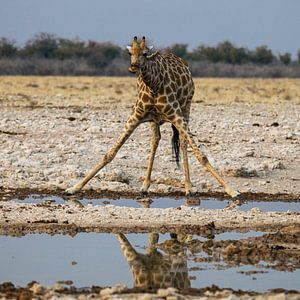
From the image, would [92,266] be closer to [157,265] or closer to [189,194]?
[157,265]

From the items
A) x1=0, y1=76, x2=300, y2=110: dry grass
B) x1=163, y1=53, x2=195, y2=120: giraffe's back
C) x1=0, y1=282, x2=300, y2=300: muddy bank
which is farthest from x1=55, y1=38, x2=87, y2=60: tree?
x1=0, y1=282, x2=300, y2=300: muddy bank

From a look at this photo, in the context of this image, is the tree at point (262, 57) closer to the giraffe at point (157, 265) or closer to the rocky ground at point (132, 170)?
the rocky ground at point (132, 170)

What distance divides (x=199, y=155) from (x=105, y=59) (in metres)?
63.4

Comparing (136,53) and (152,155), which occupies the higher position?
(136,53)

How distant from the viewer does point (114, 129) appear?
22.8m

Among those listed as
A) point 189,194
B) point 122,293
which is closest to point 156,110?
point 189,194

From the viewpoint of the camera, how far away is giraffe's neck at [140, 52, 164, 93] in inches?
586

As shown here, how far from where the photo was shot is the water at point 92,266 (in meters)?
9.86

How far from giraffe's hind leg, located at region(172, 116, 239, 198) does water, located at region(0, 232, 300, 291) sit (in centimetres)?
298

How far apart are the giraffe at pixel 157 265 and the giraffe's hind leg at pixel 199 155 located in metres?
3.11

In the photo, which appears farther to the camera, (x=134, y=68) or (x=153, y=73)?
(x=153, y=73)

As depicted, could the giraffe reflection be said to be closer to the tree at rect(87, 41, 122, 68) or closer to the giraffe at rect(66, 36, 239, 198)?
the giraffe at rect(66, 36, 239, 198)

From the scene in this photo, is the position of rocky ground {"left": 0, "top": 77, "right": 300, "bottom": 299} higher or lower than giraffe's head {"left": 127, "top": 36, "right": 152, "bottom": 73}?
lower

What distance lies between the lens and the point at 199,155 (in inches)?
598
